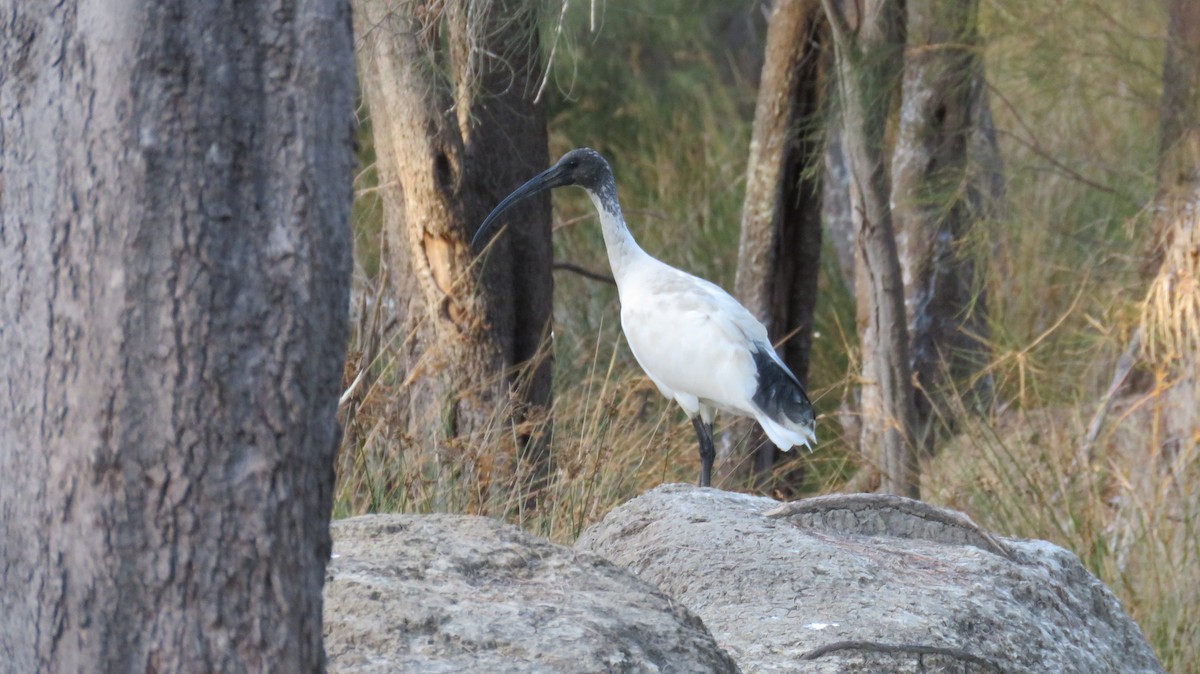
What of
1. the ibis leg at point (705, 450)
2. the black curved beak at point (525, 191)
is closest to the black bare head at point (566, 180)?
the black curved beak at point (525, 191)

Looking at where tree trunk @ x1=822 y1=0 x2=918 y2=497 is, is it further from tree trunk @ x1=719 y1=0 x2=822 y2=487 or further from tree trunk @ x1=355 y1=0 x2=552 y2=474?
tree trunk @ x1=355 y1=0 x2=552 y2=474

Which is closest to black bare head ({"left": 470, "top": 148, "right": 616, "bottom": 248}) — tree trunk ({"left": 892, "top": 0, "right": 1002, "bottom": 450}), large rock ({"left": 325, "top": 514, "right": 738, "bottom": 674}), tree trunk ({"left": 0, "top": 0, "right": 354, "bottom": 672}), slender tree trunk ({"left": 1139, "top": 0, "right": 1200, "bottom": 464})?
tree trunk ({"left": 892, "top": 0, "right": 1002, "bottom": 450})

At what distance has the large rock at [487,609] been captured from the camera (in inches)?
82.1

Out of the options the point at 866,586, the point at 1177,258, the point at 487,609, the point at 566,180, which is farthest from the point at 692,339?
the point at 487,609

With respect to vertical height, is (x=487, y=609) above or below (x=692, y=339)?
below

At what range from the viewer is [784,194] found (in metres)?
6.85

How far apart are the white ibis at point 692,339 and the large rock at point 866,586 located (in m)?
1.54

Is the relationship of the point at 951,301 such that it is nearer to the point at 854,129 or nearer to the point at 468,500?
the point at 854,129

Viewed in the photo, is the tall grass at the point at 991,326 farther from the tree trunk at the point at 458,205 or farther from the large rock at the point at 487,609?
the large rock at the point at 487,609

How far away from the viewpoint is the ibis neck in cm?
571

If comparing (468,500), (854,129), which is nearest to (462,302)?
→ (468,500)

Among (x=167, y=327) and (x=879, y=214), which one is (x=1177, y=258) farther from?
(x=167, y=327)

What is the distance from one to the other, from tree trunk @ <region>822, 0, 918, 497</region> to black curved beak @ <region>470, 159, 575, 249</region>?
1212mm

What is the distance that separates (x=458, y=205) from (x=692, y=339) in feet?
3.14
